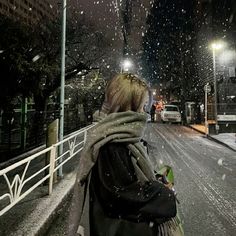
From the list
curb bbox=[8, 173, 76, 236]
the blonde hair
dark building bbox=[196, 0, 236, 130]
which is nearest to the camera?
the blonde hair

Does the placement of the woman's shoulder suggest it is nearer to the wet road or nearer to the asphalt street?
the asphalt street

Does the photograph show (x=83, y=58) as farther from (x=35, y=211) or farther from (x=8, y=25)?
(x=35, y=211)

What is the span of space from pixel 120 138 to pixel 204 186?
26.1 ft

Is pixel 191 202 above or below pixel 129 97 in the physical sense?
below

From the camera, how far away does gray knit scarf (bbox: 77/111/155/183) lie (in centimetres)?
203

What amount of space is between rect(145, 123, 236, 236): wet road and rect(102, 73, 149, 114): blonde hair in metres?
4.23

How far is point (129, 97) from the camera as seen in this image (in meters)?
2.15

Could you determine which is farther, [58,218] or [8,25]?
[8,25]

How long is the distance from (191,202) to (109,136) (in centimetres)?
622

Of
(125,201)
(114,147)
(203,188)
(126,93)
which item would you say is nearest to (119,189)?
(125,201)

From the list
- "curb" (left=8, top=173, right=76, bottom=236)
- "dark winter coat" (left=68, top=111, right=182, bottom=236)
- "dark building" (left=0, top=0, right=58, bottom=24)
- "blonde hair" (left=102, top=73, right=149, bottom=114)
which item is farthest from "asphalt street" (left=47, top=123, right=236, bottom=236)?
"dark building" (left=0, top=0, right=58, bottom=24)

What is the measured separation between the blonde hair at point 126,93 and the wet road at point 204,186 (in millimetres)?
4227

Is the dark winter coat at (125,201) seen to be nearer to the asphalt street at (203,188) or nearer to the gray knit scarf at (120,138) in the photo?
the gray knit scarf at (120,138)

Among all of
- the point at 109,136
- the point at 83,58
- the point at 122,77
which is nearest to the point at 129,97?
the point at 122,77
